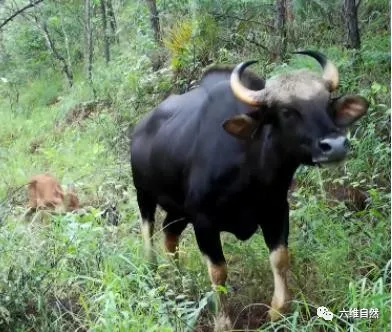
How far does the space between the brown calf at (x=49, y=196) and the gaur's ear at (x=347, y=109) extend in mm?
3942

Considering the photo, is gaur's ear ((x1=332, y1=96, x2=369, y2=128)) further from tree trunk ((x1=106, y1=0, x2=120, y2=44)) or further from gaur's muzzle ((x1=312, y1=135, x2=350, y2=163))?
tree trunk ((x1=106, y1=0, x2=120, y2=44))

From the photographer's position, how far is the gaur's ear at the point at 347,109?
12.8 ft

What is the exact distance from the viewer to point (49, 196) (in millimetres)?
7273

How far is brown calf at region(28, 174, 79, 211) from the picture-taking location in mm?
7188

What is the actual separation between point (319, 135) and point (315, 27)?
5814 mm

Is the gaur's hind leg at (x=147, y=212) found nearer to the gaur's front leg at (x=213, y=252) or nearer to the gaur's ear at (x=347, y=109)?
the gaur's front leg at (x=213, y=252)

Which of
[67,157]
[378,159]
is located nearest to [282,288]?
[378,159]

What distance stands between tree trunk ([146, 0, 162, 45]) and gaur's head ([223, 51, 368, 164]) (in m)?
7.55

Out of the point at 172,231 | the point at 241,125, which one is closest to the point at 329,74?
the point at 241,125

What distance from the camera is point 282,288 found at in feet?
14.1

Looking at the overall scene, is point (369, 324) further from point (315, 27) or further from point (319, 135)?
point (315, 27)

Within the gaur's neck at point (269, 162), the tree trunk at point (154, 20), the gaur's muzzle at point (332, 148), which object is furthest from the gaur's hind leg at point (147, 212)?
the tree trunk at point (154, 20)

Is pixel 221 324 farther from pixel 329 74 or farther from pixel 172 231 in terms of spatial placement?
pixel 329 74

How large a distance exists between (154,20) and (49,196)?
5.28 meters
